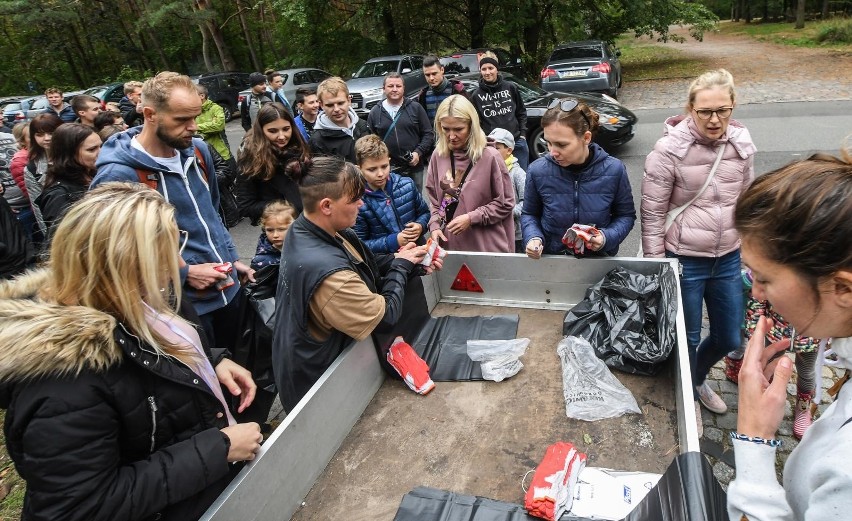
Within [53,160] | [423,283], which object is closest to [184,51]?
[53,160]

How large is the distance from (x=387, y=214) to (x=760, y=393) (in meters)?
2.47

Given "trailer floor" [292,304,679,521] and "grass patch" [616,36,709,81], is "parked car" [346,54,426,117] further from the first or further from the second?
"trailer floor" [292,304,679,521]

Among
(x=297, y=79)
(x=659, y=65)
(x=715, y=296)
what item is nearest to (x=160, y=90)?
(x=715, y=296)

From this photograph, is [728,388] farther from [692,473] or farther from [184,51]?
[184,51]

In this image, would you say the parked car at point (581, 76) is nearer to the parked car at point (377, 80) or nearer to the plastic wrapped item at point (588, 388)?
the parked car at point (377, 80)

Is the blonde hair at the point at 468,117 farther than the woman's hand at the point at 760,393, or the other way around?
the blonde hair at the point at 468,117

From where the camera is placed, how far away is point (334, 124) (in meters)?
4.97

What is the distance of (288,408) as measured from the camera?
2.29 metres

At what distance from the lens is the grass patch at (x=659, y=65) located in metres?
17.0

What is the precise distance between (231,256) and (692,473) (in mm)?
2633

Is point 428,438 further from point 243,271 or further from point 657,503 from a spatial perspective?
point 243,271

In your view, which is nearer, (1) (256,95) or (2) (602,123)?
(2) (602,123)

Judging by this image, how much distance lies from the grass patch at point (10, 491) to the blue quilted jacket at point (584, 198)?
339 cm

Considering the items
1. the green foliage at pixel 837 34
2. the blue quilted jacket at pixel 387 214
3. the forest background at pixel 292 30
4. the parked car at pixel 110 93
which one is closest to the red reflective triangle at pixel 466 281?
the blue quilted jacket at pixel 387 214
